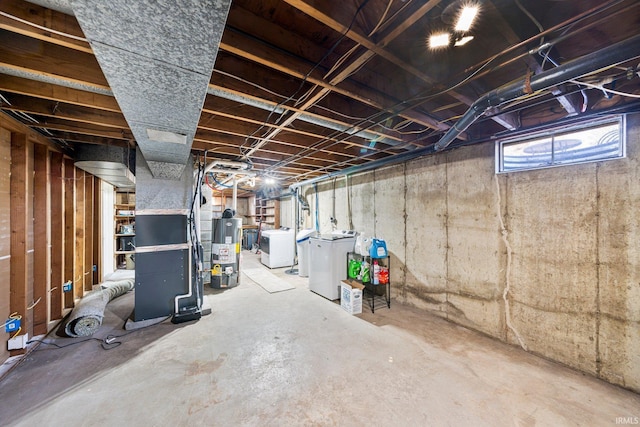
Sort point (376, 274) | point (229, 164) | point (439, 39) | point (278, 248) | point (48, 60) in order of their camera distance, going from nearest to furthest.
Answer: point (439, 39)
point (48, 60)
point (376, 274)
point (229, 164)
point (278, 248)

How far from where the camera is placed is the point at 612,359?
75.8 inches

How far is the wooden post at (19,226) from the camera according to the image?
228 cm

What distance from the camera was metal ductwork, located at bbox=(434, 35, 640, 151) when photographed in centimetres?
116

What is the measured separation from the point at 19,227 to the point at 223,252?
2503mm

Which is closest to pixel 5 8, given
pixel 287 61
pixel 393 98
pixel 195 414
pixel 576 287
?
pixel 287 61

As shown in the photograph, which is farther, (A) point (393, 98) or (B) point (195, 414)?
(A) point (393, 98)

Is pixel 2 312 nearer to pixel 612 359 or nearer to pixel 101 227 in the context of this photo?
pixel 101 227

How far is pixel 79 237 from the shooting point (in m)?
3.79

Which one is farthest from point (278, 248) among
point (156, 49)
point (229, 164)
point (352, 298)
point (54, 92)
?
point (156, 49)

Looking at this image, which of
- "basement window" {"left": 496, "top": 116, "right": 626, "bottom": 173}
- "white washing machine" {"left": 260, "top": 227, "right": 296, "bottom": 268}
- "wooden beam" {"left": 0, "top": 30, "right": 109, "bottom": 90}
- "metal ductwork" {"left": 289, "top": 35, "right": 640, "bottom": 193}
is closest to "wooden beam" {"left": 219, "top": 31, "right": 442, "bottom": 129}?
"metal ductwork" {"left": 289, "top": 35, "right": 640, "bottom": 193}

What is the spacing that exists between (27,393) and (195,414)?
1451 millimetres

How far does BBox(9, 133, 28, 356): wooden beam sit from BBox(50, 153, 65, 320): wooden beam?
2.59 feet

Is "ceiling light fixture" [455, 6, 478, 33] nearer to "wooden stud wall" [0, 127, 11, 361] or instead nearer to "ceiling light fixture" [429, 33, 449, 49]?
"ceiling light fixture" [429, 33, 449, 49]

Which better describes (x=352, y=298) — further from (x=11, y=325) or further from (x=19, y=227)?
(x=19, y=227)
